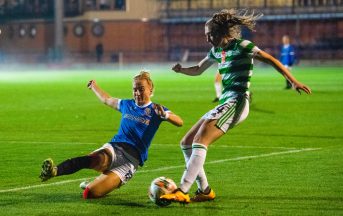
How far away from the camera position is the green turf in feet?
37.6

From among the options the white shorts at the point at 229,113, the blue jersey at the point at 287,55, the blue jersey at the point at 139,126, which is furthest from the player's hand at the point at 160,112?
the blue jersey at the point at 287,55

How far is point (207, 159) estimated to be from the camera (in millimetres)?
16672

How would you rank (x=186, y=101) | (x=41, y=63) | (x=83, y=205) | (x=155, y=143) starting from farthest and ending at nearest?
(x=41, y=63) → (x=186, y=101) → (x=155, y=143) → (x=83, y=205)

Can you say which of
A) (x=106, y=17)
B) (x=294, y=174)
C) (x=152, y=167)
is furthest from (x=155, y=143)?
(x=106, y=17)

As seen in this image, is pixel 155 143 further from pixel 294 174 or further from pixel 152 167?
pixel 294 174

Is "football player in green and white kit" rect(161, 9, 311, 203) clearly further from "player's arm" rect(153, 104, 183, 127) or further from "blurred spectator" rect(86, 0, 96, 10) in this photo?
"blurred spectator" rect(86, 0, 96, 10)

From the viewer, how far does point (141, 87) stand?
1200 cm

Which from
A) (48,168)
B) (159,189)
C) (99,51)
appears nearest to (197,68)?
(159,189)

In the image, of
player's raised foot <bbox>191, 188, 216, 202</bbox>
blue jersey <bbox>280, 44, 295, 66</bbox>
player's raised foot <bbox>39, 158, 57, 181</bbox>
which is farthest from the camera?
blue jersey <bbox>280, 44, 295, 66</bbox>

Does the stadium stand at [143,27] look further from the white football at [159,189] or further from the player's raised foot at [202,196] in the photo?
the white football at [159,189]

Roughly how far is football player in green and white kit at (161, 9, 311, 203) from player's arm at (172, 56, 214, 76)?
12.3 inches

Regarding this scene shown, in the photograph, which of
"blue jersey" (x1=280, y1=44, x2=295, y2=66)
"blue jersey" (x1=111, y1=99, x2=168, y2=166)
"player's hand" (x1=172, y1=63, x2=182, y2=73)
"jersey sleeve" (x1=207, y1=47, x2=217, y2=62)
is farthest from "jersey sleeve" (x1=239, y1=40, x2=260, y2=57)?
"blue jersey" (x1=280, y1=44, x2=295, y2=66)

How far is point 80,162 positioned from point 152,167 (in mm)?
3856

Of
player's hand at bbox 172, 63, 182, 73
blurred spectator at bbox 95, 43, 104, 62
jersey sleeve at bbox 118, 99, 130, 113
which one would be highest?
player's hand at bbox 172, 63, 182, 73
